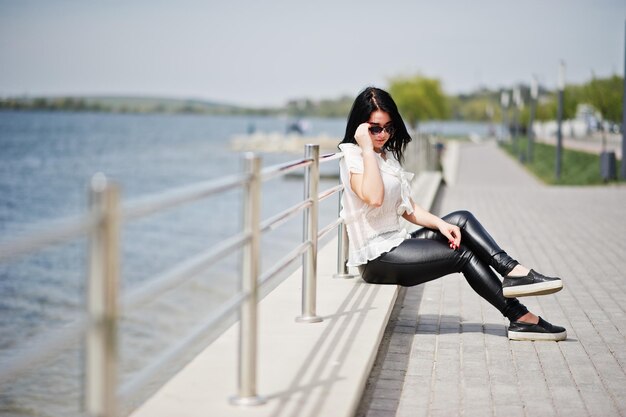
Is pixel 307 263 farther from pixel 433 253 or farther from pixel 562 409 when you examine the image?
pixel 562 409

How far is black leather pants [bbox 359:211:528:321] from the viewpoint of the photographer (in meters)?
5.79

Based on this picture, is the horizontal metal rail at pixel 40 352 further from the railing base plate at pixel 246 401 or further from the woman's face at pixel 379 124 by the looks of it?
the woman's face at pixel 379 124

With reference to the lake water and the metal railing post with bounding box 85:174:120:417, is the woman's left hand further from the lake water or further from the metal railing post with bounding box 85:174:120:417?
the metal railing post with bounding box 85:174:120:417

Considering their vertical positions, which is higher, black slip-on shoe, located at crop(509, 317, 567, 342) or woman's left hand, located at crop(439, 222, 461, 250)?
woman's left hand, located at crop(439, 222, 461, 250)

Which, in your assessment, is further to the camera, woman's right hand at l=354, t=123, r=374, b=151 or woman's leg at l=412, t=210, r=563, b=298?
woman's right hand at l=354, t=123, r=374, b=151

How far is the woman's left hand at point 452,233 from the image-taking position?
5754 millimetres

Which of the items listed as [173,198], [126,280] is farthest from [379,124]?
[126,280]

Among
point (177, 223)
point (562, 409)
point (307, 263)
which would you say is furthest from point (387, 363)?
point (177, 223)

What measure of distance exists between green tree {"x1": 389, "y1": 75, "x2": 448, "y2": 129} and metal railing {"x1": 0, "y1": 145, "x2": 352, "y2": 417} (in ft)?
361

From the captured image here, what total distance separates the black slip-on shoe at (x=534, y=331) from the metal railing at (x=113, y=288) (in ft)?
7.74

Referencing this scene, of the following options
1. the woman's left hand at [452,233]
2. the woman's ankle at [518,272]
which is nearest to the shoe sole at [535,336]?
the woman's ankle at [518,272]

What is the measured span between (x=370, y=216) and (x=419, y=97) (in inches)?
4389

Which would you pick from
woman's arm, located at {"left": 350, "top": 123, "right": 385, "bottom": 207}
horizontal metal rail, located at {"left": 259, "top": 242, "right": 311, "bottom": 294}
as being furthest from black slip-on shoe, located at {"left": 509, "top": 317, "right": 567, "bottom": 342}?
horizontal metal rail, located at {"left": 259, "top": 242, "right": 311, "bottom": 294}

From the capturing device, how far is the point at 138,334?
14391mm
